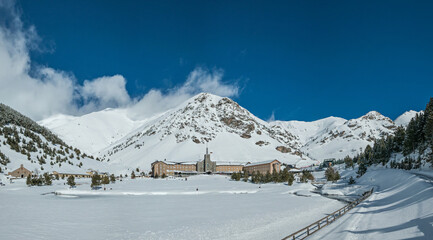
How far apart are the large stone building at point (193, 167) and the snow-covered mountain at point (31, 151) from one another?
176ft

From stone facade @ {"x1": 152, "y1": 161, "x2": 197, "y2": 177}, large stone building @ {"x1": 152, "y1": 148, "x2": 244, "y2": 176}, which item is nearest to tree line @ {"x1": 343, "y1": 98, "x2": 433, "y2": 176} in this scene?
large stone building @ {"x1": 152, "y1": 148, "x2": 244, "y2": 176}

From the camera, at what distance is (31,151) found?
83.5m

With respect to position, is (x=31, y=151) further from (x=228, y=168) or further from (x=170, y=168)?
(x=228, y=168)

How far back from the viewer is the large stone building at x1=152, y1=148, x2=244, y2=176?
161m

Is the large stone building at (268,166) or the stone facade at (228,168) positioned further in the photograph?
the stone facade at (228,168)

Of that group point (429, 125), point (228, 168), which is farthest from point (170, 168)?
point (429, 125)

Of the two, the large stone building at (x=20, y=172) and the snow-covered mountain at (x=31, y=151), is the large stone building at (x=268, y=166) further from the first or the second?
the large stone building at (x=20, y=172)

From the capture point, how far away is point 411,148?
313ft

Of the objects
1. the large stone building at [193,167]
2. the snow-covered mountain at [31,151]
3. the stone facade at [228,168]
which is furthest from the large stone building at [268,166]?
the snow-covered mountain at [31,151]

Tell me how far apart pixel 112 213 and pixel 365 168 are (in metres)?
119

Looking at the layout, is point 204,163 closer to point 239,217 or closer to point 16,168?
point 16,168

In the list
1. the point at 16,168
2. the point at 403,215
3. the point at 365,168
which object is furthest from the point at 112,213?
the point at 365,168

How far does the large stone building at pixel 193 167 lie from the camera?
16075cm

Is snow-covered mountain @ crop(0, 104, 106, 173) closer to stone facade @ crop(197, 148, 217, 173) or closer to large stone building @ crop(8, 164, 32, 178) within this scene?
large stone building @ crop(8, 164, 32, 178)
